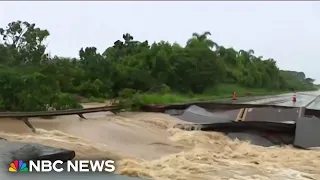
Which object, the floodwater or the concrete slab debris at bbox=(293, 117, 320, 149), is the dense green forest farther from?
the concrete slab debris at bbox=(293, 117, 320, 149)

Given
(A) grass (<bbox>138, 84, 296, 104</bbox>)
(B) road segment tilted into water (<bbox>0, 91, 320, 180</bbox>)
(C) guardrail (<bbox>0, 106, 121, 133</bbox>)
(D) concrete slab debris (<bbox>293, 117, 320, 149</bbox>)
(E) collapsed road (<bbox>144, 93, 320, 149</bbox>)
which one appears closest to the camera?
(B) road segment tilted into water (<bbox>0, 91, 320, 180</bbox>)

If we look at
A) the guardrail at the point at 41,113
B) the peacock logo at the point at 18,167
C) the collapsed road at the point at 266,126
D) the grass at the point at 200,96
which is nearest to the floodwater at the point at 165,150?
the guardrail at the point at 41,113

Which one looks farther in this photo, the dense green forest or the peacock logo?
the dense green forest

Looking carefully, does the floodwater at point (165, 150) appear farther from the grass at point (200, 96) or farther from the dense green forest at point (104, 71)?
the grass at point (200, 96)

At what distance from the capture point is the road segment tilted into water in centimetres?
1013

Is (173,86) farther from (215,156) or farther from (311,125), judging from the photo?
(215,156)

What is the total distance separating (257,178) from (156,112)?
13.1 meters

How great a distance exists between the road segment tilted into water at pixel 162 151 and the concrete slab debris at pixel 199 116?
6.43 feet

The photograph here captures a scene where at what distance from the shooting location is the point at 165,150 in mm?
13156

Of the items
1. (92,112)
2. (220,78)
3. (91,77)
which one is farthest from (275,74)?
(92,112)

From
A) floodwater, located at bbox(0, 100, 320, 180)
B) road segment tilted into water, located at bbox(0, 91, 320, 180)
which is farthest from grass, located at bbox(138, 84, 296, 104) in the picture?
floodwater, located at bbox(0, 100, 320, 180)

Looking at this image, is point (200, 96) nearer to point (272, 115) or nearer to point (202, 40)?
point (202, 40)

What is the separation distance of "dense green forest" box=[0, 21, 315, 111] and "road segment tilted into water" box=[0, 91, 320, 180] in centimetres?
197

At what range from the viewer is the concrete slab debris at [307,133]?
48.4 feet
